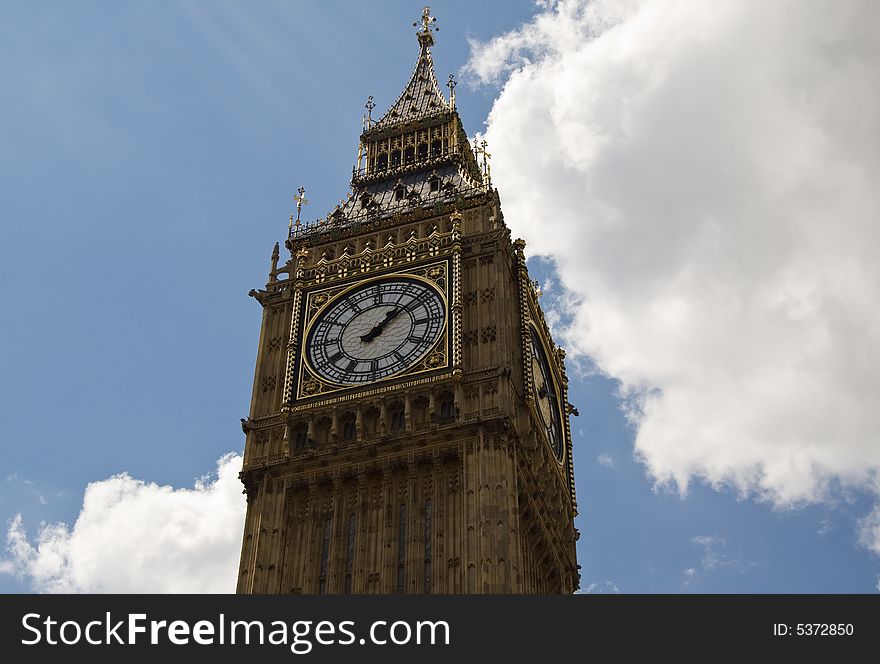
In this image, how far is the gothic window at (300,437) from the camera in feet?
211

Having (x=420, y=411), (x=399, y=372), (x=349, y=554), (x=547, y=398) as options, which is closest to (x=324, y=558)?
(x=349, y=554)

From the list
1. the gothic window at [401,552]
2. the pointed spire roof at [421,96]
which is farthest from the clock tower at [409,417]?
Result: the pointed spire roof at [421,96]

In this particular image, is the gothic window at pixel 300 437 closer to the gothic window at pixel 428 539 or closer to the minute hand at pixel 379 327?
the minute hand at pixel 379 327

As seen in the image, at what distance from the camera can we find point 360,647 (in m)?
35.8

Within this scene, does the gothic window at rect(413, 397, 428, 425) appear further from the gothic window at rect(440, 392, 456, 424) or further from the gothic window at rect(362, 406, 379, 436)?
the gothic window at rect(362, 406, 379, 436)

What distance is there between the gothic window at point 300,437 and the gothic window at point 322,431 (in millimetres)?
464

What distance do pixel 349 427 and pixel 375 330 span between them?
4803mm

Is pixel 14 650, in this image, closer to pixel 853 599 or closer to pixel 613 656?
pixel 613 656

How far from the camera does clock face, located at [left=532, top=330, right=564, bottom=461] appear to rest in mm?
68688

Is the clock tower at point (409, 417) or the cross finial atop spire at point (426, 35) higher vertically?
the cross finial atop spire at point (426, 35)

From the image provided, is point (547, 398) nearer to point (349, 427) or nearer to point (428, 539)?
point (349, 427)

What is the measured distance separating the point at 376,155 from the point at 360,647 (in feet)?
169

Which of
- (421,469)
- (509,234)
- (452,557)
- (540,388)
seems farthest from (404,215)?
(452,557)

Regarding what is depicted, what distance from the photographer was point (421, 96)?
8931 cm
